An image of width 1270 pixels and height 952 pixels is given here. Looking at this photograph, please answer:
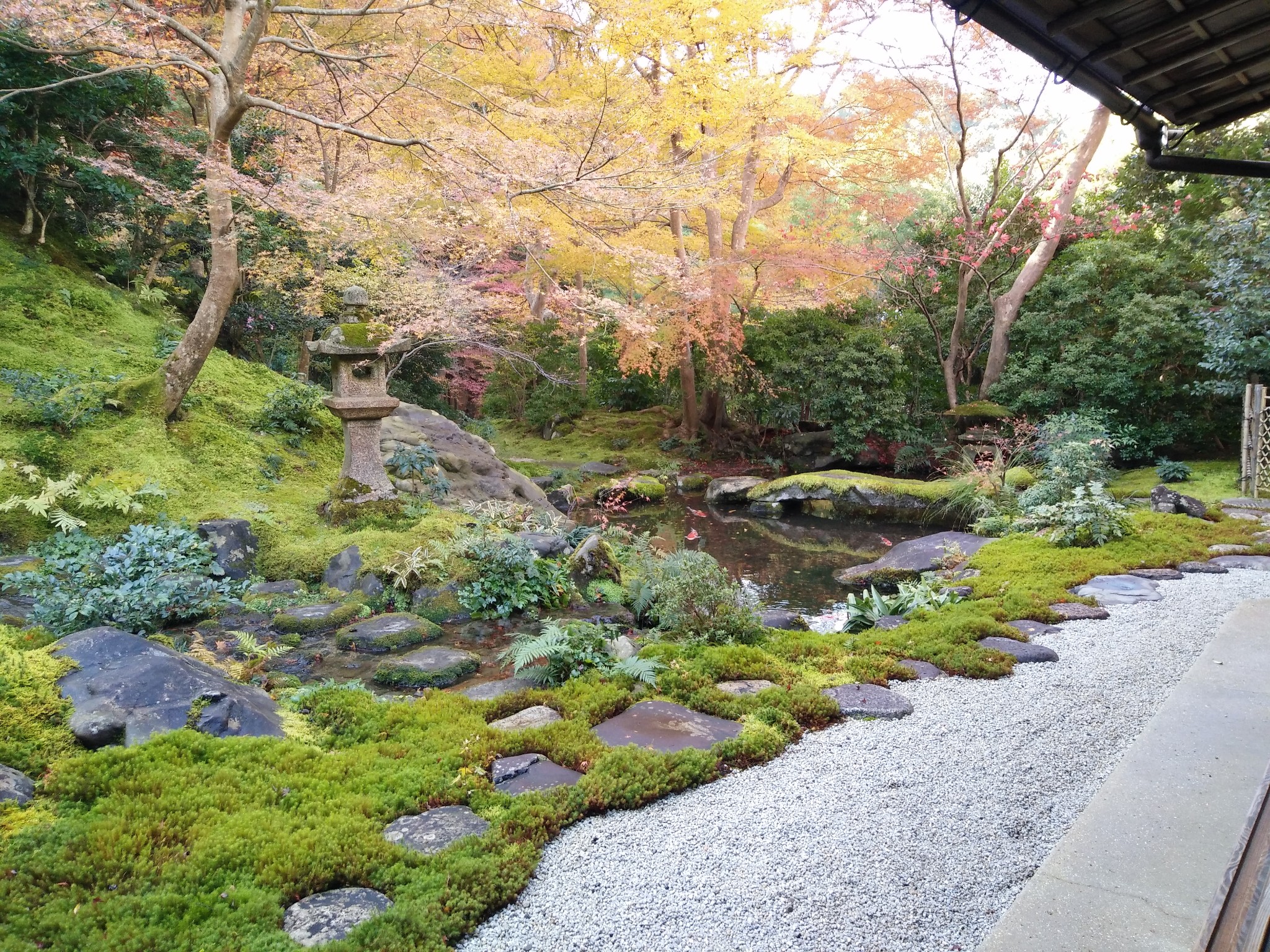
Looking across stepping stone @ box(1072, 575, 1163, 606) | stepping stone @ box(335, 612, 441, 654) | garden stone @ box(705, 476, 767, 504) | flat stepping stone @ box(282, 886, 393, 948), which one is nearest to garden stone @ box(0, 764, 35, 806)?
flat stepping stone @ box(282, 886, 393, 948)

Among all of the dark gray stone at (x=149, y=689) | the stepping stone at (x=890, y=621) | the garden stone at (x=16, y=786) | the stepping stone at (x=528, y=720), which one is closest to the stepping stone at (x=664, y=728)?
Answer: the stepping stone at (x=528, y=720)

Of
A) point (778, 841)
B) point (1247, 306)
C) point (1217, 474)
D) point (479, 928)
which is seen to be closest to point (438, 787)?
point (479, 928)

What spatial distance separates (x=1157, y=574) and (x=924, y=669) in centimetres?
293

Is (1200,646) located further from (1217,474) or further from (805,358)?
(805,358)

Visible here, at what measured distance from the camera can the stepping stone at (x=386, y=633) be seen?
13.3 feet

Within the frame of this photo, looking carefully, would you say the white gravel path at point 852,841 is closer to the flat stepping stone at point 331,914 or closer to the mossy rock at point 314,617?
the flat stepping stone at point 331,914

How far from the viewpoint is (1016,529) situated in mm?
6910

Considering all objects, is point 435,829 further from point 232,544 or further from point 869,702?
point 232,544

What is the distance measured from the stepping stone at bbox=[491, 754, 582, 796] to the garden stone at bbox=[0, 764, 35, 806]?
135cm

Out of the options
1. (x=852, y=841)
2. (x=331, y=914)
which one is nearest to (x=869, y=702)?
(x=852, y=841)

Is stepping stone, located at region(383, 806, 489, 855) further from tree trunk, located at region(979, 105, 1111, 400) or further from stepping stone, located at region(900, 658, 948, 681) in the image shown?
tree trunk, located at region(979, 105, 1111, 400)

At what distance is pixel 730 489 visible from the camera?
11336 mm

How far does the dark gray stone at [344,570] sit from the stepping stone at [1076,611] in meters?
4.82

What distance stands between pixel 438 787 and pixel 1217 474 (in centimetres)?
1074
